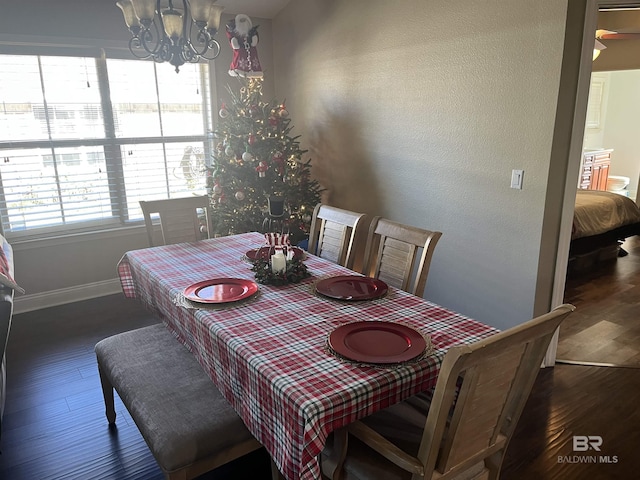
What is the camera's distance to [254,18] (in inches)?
178

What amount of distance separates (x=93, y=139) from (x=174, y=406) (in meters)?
3.03

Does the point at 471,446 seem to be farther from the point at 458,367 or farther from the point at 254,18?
the point at 254,18

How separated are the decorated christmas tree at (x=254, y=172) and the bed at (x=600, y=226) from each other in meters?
2.58

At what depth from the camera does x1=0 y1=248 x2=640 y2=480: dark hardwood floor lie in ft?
6.89

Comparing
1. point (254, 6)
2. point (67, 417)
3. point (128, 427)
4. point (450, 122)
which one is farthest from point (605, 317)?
point (254, 6)

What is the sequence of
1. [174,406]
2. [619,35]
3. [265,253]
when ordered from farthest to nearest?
[619,35], [265,253], [174,406]

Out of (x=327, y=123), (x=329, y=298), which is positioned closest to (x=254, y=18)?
(x=327, y=123)

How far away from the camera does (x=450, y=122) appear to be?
3.08 meters

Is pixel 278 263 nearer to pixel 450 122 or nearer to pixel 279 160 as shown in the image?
pixel 450 122

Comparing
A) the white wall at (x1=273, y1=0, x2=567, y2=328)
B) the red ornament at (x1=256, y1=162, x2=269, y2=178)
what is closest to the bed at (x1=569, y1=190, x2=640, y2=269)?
the white wall at (x1=273, y1=0, x2=567, y2=328)

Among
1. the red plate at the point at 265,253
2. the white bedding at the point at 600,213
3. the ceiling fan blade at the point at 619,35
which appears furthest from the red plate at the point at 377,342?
the ceiling fan blade at the point at 619,35

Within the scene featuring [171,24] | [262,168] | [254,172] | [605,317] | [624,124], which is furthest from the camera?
[624,124]

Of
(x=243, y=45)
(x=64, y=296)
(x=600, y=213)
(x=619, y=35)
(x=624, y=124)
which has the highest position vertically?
(x=619, y=35)

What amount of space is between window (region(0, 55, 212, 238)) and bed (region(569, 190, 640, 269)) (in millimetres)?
3659
